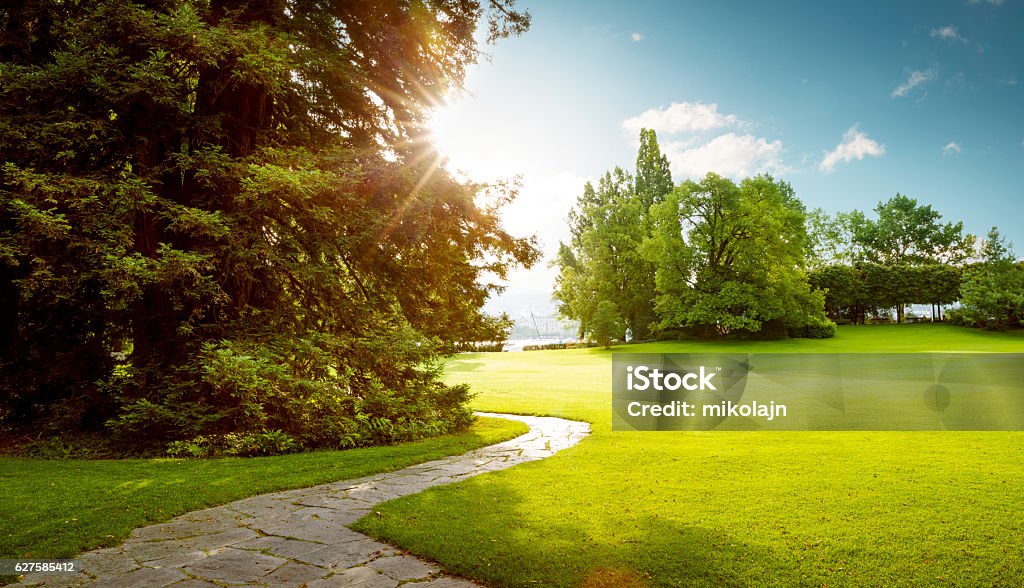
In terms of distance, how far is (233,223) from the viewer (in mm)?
7766

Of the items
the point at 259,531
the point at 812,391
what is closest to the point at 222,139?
the point at 259,531

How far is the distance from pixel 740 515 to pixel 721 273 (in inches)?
1276

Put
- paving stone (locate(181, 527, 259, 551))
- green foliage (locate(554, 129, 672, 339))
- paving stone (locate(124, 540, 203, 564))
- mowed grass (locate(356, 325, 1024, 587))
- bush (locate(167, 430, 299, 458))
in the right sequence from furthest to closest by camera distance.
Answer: green foliage (locate(554, 129, 672, 339)) < bush (locate(167, 430, 299, 458)) < paving stone (locate(181, 527, 259, 551)) < paving stone (locate(124, 540, 203, 564)) < mowed grass (locate(356, 325, 1024, 587))

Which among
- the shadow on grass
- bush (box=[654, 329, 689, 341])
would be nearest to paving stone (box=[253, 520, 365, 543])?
the shadow on grass

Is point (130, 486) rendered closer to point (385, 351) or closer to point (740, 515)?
point (385, 351)

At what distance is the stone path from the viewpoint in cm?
328

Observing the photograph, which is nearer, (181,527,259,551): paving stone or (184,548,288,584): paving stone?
(184,548,288,584): paving stone

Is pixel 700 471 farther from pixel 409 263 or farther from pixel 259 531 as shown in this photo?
pixel 409 263

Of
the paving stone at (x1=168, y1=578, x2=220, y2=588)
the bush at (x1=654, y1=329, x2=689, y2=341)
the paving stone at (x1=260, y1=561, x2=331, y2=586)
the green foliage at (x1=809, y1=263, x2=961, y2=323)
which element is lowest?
the paving stone at (x1=260, y1=561, x2=331, y2=586)

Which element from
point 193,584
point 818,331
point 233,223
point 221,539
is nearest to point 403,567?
point 193,584

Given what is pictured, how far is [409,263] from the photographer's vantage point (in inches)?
352

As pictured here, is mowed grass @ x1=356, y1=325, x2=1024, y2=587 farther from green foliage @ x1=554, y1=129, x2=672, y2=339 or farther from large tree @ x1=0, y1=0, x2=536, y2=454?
green foliage @ x1=554, y1=129, x2=672, y2=339

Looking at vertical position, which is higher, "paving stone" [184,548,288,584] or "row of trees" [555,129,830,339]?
"row of trees" [555,129,830,339]

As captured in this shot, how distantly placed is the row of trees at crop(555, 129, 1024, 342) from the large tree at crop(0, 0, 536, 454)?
1064 inches
